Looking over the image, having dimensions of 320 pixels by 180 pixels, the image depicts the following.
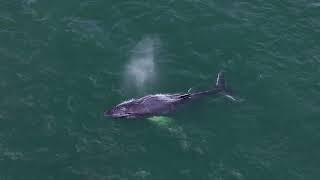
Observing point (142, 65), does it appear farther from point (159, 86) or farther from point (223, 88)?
point (223, 88)

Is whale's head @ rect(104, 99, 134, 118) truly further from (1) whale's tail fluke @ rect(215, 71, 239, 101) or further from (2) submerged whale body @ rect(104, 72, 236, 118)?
(1) whale's tail fluke @ rect(215, 71, 239, 101)

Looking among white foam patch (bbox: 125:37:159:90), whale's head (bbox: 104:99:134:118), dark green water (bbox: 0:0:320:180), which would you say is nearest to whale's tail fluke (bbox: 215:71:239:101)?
dark green water (bbox: 0:0:320:180)

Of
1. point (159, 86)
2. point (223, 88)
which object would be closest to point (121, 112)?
point (159, 86)

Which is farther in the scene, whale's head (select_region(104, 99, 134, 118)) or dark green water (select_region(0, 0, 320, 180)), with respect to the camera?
whale's head (select_region(104, 99, 134, 118))

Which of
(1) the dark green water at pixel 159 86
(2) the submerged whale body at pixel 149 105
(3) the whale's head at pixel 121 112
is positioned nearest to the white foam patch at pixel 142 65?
(1) the dark green water at pixel 159 86

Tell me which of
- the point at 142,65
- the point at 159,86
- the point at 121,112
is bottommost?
the point at 121,112

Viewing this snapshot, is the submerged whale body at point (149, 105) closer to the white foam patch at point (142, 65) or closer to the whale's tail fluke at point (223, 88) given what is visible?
the whale's tail fluke at point (223, 88)

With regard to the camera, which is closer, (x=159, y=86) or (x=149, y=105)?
(x=149, y=105)

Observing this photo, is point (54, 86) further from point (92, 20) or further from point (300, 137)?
point (300, 137)
